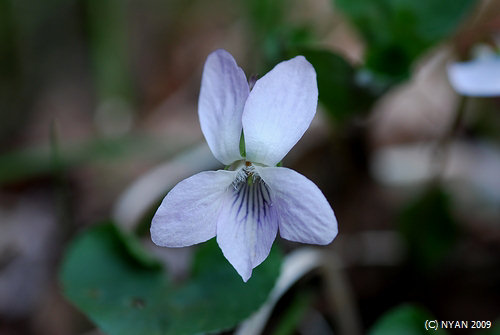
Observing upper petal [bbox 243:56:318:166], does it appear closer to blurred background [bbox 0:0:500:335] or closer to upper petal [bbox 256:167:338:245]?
upper petal [bbox 256:167:338:245]

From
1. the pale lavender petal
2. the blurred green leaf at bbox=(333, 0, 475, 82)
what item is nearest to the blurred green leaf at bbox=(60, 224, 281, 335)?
the pale lavender petal

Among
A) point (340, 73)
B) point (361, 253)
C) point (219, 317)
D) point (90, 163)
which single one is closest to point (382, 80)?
point (340, 73)

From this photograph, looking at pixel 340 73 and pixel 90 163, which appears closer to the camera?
pixel 340 73

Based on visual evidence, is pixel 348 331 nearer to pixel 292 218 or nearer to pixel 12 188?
pixel 292 218

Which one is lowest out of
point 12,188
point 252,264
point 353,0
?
point 12,188

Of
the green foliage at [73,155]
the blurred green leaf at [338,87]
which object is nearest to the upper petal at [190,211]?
the blurred green leaf at [338,87]

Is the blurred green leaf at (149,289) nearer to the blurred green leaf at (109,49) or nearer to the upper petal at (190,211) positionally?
the upper petal at (190,211)

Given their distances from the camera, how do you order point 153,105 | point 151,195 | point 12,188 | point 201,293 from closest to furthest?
point 201,293 < point 151,195 < point 12,188 < point 153,105
